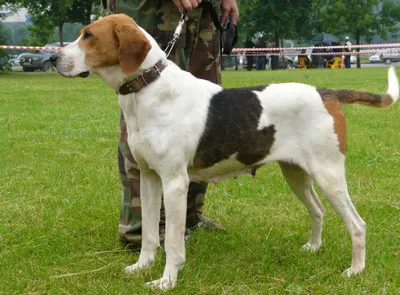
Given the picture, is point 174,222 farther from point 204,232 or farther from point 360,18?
point 360,18

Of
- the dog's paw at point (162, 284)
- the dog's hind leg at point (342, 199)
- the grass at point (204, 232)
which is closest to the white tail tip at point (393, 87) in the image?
the dog's hind leg at point (342, 199)

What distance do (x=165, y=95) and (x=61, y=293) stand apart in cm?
141

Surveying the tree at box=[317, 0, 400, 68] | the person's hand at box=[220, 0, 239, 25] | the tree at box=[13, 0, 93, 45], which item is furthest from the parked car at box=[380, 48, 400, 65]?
the person's hand at box=[220, 0, 239, 25]

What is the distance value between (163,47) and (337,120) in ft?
4.31

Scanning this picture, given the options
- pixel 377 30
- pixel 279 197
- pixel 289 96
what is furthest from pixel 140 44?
pixel 377 30

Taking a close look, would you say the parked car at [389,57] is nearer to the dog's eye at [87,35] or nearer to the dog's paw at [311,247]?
the dog's paw at [311,247]

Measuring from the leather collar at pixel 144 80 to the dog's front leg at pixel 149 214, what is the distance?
0.57m

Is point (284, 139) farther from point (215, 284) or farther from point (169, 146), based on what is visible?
point (215, 284)

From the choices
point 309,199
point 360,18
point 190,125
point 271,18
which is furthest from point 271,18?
point 190,125

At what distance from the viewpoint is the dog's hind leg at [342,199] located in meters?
3.88

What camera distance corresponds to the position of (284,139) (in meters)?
3.88

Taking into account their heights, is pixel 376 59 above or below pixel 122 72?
below

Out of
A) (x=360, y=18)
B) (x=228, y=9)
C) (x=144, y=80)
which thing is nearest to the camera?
(x=144, y=80)

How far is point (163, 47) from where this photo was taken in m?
4.19
